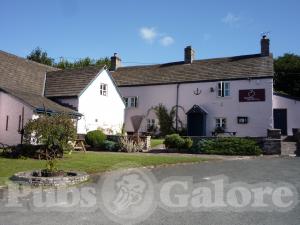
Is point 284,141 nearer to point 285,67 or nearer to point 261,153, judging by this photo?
point 261,153

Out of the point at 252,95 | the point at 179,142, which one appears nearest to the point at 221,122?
the point at 252,95

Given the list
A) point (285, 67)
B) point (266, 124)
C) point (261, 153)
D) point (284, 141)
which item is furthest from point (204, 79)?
point (285, 67)

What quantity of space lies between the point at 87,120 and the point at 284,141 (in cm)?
1672

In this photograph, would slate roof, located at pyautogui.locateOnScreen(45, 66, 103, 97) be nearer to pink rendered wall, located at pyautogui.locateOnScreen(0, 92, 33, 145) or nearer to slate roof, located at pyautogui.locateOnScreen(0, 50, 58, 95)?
slate roof, located at pyautogui.locateOnScreen(0, 50, 58, 95)

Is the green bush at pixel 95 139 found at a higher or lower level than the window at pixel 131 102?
lower

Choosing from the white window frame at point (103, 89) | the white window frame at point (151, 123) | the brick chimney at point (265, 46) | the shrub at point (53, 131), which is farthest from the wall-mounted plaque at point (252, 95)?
the shrub at point (53, 131)

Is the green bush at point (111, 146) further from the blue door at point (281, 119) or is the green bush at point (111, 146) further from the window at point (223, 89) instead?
the blue door at point (281, 119)

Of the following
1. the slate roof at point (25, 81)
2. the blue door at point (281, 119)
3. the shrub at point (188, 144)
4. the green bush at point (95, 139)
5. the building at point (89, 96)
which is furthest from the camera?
the blue door at point (281, 119)

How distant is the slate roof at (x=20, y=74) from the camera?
1159 inches

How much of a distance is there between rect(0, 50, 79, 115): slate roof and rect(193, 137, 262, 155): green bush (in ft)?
35.3

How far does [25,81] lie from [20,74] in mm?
815

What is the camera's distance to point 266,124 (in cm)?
3331

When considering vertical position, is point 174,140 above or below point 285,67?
below

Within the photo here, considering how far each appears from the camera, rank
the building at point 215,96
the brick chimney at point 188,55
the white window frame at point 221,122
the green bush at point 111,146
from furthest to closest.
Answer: the brick chimney at point 188,55
the white window frame at point 221,122
the building at point 215,96
the green bush at point 111,146
